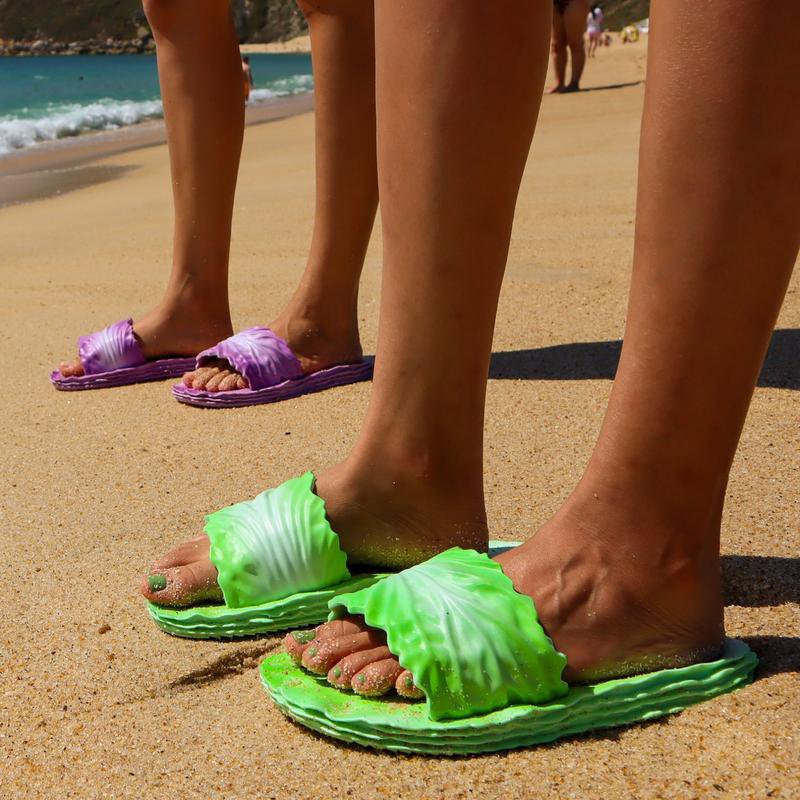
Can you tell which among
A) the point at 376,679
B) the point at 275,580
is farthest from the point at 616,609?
the point at 275,580

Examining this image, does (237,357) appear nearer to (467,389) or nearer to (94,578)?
(94,578)

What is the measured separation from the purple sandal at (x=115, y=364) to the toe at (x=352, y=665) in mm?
1609

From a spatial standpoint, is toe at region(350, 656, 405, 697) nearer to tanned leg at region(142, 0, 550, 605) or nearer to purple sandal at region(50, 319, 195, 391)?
tanned leg at region(142, 0, 550, 605)

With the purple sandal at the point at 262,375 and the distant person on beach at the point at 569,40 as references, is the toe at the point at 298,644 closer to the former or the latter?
the purple sandal at the point at 262,375

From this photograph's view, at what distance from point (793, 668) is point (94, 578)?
0.97 metres

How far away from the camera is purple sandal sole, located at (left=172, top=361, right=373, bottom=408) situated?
95.4 inches

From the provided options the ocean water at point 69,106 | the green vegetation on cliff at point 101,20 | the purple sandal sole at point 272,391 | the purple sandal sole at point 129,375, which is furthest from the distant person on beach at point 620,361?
the green vegetation on cliff at point 101,20

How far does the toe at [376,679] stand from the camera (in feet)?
3.95

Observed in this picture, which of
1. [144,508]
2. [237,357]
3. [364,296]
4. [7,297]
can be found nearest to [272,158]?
[7,297]

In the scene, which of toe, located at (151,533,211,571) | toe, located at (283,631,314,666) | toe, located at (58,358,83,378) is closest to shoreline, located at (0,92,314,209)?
toe, located at (58,358,83,378)

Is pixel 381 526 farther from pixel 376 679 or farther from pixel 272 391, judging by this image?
pixel 272 391

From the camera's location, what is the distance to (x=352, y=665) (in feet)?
4.03

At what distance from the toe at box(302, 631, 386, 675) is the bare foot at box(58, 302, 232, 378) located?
63.2 inches

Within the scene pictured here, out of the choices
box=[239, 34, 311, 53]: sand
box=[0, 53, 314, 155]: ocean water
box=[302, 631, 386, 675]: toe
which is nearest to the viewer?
box=[302, 631, 386, 675]: toe
